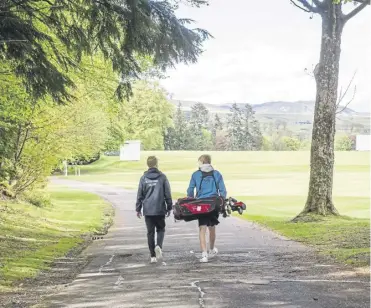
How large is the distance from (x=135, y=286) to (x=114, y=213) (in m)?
19.5

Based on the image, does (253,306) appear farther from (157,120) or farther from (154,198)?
(157,120)

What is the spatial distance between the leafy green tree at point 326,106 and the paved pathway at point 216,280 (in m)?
6.13

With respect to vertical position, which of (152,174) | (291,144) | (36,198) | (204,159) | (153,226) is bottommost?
(36,198)

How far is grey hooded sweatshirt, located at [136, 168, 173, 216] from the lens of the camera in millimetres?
10484

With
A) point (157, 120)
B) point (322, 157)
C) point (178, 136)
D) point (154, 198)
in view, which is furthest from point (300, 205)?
point (178, 136)

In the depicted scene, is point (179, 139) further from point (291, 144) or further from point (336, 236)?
point (336, 236)

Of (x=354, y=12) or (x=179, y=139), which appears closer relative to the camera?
(x=354, y=12)

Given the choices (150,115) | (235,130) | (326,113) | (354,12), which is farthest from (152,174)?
(235,130)

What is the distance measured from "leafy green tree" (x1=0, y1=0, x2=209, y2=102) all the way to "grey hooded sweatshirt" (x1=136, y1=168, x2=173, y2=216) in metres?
1.91

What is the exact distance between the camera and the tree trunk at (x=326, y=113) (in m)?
18.7

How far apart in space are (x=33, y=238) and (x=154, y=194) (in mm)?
5834

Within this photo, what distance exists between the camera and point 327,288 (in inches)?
300

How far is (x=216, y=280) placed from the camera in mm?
8266

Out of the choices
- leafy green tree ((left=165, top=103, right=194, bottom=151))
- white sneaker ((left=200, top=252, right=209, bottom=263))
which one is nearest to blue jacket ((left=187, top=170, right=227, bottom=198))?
white sneaker ((left=200, top=252, right=209, bottom=263))
